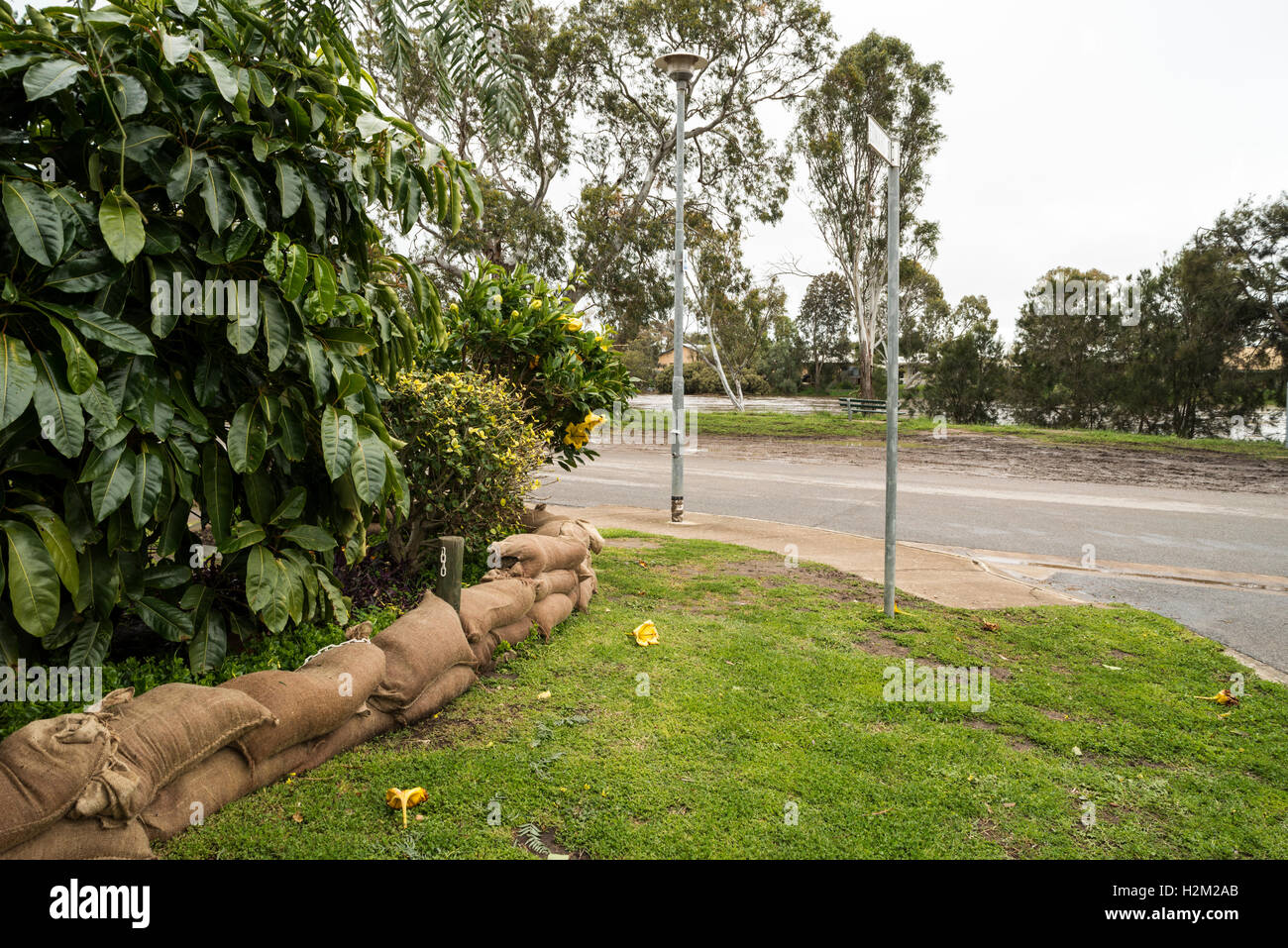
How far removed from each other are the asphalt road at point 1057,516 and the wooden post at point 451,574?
5.28 m

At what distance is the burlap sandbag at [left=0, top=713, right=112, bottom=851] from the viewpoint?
240 centimetres

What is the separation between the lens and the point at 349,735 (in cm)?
362

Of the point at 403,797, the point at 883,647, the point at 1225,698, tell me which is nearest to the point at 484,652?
the point at 403,797

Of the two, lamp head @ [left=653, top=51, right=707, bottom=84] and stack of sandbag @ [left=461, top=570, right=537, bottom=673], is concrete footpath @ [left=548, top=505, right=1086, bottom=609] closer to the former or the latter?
stack of sandbag @ [left=461, top=570, right=537, bottom=673]

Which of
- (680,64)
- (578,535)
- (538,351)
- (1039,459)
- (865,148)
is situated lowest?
(578,535)

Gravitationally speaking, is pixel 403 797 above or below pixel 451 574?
below

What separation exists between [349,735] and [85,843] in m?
1.15

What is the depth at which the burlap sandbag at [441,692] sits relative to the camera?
155 inches

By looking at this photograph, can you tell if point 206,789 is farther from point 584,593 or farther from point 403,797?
point 584,593

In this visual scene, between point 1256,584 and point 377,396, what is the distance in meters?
7.99

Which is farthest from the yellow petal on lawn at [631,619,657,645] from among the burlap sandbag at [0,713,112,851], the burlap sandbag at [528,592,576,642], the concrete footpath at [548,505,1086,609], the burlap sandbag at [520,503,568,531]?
the burlap sandbag at [0,713,112,851]

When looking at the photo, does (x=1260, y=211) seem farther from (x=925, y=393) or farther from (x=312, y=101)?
(x=312, y=101)

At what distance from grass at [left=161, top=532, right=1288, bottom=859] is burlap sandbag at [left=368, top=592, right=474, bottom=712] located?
0.68ft

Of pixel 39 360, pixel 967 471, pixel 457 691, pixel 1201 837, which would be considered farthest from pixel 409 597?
pixel 967 471
